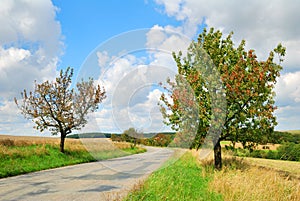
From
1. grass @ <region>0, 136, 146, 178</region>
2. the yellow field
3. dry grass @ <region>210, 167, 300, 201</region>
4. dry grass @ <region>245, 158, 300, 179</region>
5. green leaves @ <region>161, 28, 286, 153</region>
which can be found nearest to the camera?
dry grass @ <region>210, 167, 300, 201</region>

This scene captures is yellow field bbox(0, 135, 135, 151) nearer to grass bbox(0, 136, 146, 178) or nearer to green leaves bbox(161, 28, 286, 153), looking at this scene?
grass bbox(0, 136, 146, 178)

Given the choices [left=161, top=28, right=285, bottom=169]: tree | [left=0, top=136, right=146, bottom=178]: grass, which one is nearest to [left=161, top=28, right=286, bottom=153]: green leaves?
[left=161, top=28, right=285, bottom=169]: tree

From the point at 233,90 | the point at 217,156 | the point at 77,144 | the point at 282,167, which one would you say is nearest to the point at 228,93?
the point at 233,90

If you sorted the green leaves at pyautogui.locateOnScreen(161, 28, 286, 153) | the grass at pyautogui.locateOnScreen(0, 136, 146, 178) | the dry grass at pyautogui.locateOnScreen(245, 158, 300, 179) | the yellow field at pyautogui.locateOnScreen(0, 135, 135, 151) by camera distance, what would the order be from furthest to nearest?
the yellow field at pyautogui.locateOnScreen(0, 135, 135, 151), the dry grass at pyautogui.locateOnScreen(245, 158, 300, 179), the grass at pyautogui.locateOnScreen(0, 136, 146, 178), the green leaves at pyautogui.locateOnScreen(161, 28, 286, 153)

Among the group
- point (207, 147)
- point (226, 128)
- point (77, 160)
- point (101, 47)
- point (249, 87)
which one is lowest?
point (77, 160)

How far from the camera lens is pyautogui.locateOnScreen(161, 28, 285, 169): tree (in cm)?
1195

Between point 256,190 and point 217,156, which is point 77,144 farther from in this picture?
A: point 256,190

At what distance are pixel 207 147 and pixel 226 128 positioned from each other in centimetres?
176

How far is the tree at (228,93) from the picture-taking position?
1195cm

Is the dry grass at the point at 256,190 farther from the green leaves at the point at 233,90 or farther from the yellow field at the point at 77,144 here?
the yellow field at the point at 77,144

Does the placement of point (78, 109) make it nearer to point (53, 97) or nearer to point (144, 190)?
point (53, 97)

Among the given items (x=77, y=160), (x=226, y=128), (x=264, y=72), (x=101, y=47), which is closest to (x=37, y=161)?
(x=77, y=160)

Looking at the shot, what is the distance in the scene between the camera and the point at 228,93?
40.5 ft

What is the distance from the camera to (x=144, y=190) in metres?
7.88
